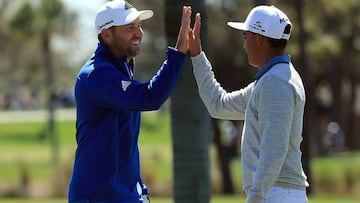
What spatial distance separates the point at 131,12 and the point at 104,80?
16.5 inches

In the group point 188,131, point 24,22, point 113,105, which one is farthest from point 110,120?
point 24,22

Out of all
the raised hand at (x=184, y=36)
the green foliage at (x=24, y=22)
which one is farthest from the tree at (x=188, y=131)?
the green foliage at (x=24, y=22)

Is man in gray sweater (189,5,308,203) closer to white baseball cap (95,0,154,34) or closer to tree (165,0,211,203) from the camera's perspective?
white baseball cap (95,0,154,34)

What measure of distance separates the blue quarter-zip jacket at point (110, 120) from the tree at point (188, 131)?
272cm

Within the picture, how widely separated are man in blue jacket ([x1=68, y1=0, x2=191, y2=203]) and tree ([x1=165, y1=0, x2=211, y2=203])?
2.64 metres

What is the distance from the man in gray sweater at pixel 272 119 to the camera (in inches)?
213

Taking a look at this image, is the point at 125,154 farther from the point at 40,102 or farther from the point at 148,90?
the point at 40,102

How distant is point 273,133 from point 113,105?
2.86 ft

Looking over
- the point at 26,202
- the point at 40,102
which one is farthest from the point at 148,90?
the point at 40,102

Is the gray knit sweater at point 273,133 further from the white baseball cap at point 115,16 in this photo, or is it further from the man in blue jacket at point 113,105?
the white baseball cap at point 115,16

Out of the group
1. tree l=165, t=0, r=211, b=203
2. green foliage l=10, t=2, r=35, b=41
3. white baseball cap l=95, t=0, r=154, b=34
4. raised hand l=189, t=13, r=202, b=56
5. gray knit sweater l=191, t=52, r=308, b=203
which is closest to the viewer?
gray knit sweater l=191, t=52, r=308, b=203

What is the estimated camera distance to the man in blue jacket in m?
5.68

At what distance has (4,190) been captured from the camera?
23734mm

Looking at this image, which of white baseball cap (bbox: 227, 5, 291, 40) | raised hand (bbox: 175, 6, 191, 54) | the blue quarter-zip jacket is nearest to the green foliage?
raised hand (bbox: 175, 6, 191, 54)
